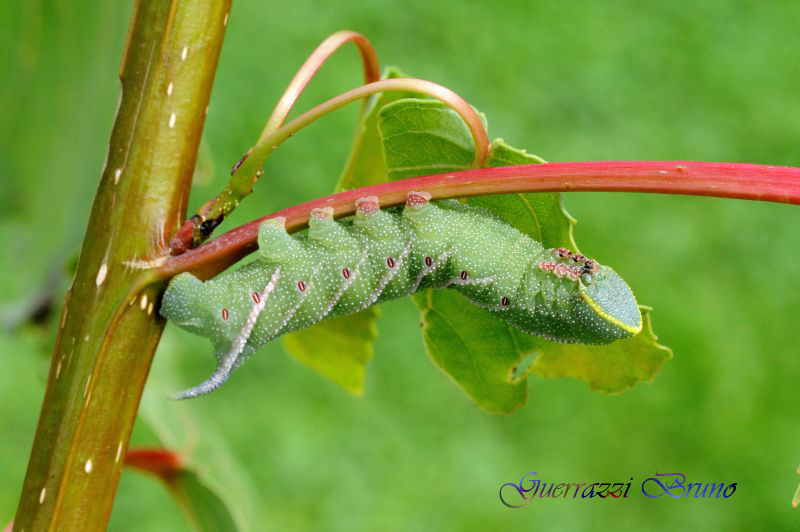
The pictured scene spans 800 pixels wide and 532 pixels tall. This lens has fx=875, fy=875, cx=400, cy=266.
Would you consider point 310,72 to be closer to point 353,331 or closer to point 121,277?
point 121,277

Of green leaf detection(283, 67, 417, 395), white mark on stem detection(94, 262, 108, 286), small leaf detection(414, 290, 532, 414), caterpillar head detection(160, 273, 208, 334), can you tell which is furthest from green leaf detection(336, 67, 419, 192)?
white mark on stem detection(94, 262, 108, 286)

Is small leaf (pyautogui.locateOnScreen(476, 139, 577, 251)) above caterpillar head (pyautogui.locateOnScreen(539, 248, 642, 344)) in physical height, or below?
above

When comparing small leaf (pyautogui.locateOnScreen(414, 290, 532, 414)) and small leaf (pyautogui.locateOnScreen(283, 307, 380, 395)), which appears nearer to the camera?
small leaf (pyautogui.locateOnScreen(414, 290, 532, 414))

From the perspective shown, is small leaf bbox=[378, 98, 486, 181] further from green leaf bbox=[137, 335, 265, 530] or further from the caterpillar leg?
green leaf bbox=[137, 335, 265, 530]

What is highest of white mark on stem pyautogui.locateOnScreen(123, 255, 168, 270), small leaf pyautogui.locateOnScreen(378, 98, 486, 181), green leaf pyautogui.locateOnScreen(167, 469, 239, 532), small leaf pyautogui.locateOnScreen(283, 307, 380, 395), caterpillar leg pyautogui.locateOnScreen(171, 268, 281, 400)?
small leaf pyautogui.locateOnScreen(378, 98, 486, 181)

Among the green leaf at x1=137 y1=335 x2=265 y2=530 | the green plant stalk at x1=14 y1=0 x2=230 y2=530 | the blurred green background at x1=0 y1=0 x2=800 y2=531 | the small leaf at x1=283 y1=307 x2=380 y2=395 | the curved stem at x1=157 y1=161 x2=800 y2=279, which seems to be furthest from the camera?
the blurred green background at x1=0 y1=0 x2=800 y2=531

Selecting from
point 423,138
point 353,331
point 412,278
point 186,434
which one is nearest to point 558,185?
point 423,138

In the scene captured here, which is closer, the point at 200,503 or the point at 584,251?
the point at 200,503

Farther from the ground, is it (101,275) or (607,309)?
(607,309)
